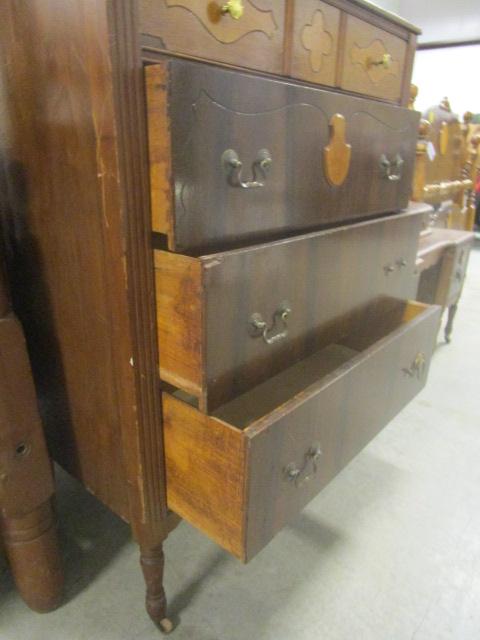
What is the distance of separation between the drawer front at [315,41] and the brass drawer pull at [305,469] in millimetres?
530

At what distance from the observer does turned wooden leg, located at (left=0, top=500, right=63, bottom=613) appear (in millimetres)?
750

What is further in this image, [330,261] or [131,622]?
[131,622]

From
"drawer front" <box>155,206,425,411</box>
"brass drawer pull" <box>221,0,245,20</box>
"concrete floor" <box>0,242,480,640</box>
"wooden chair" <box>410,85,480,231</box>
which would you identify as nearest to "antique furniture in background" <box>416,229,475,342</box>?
"wooden chair" <box>410,85,480,231</box>

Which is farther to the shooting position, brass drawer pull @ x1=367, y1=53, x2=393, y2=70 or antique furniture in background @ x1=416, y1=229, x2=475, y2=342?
antique furniture in background @ x1=416, y1=229, x2=475, y2=342

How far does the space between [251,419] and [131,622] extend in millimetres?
461

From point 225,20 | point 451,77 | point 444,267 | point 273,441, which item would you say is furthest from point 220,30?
point 451,77

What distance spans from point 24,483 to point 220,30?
0.68 metres

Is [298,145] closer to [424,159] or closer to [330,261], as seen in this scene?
[330,261]

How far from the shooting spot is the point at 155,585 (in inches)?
29.3

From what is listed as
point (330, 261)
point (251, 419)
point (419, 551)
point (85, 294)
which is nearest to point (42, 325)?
point (85, 294)

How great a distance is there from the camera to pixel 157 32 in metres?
0.47

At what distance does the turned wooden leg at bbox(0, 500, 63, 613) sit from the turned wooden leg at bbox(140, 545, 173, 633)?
178 mm

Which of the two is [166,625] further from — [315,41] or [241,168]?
[315,41]

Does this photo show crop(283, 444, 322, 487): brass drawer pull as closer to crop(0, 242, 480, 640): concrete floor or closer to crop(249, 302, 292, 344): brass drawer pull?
crop(249, 302, 292, 344): brass drawer pull
